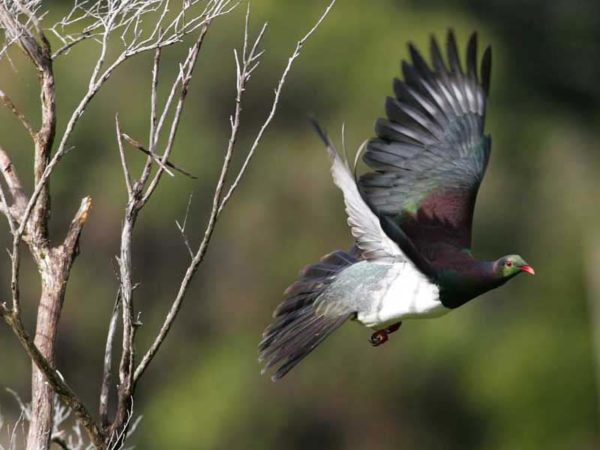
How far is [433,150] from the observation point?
7859mm

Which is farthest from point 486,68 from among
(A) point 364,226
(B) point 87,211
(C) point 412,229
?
(B) point 87,211

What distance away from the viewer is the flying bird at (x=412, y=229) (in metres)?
7.16

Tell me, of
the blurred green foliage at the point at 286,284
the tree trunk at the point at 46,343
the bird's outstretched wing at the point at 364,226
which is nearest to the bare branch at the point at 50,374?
the tree trunk at the point at 46,343

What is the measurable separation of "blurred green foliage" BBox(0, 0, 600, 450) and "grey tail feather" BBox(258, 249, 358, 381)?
1036cm

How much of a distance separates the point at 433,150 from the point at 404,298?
1032 mm

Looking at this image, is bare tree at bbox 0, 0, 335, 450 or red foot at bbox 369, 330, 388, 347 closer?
bare tree at bbox 0, 0, 335, 450

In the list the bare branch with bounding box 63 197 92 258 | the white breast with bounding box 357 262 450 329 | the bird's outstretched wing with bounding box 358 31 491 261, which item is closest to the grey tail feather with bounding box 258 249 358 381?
the white breast with bounding box 357 262 450 329

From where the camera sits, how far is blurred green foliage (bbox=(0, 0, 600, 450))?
18938 millimetres

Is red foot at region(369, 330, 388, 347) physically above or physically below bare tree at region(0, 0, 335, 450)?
below

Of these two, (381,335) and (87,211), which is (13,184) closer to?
(87,211)

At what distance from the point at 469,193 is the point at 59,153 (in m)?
2.89

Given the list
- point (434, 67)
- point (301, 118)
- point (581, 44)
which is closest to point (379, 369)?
point (301, 118)

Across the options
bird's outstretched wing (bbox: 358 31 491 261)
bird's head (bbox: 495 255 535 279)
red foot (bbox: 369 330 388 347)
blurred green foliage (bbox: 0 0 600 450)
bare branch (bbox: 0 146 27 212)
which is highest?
bare branch (bbox: 0 146 27 212)

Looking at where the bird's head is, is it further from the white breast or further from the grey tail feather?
the grey tail feather
